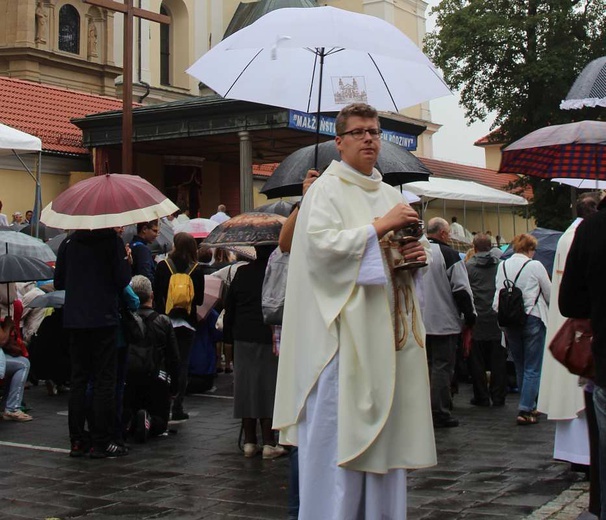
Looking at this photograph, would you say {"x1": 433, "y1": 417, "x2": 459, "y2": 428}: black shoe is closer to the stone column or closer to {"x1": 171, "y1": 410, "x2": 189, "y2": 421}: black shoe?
{"x1": 171, "y1": 410, "x2": 189, "y2": 421}: black shoe

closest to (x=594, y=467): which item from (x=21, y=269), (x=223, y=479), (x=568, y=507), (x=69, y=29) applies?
(x=568, y=507)

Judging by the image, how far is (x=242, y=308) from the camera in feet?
26.6

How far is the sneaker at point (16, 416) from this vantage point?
32.2 ft

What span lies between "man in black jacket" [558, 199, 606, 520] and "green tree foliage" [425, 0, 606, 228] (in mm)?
27377

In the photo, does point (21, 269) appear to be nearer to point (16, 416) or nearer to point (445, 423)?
point (16, 416)

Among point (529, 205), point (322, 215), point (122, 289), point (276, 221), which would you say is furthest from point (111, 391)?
point (529, 205)

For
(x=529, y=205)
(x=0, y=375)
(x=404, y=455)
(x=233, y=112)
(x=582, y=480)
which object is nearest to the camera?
(x=404, y=455)

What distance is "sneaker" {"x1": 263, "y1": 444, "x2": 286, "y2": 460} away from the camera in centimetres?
781

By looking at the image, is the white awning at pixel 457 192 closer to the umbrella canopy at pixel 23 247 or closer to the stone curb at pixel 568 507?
the umbrella canopy at pixel 23 247

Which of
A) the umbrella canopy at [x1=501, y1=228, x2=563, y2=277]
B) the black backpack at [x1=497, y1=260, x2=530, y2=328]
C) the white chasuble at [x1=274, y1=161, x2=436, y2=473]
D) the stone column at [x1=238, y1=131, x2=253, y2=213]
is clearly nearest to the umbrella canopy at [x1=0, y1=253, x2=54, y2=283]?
the black backpack at [x1=497, y1=260, x2=530, y2=328]

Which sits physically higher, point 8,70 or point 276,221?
point 8,70

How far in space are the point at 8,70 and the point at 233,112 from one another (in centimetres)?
1611

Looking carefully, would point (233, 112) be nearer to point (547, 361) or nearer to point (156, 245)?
point (156, 245)

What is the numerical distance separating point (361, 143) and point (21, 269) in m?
5.73
